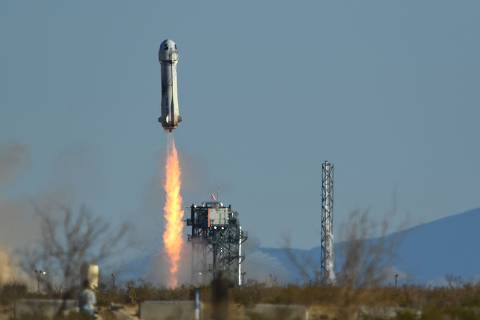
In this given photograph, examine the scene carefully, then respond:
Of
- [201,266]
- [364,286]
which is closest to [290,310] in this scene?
[364,286]

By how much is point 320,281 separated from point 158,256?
5626cm

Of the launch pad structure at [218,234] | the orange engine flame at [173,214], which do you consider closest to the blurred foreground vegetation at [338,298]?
the orange engine flame at [173,214]

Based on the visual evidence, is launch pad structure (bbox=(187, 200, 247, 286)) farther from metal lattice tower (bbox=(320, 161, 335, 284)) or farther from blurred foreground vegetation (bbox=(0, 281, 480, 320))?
blurred foreground vegetation (bbox=(0, 281, 480, 320))

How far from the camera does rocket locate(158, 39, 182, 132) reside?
376 feet

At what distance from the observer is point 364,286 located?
201 ft

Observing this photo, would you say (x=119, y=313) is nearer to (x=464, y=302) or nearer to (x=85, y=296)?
(x=85, y=296)

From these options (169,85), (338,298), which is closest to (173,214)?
(169,85)

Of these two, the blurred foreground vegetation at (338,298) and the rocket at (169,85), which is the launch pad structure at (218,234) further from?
the blurred foreground vegetation at (338,298)

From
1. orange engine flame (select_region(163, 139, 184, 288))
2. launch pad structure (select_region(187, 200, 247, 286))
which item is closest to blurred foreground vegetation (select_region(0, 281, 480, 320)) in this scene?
orange engine flame (select_region(163, 139, 184, 288))

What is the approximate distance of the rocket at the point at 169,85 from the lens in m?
115

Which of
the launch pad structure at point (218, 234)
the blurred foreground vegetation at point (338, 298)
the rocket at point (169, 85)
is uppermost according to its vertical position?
the rocket at point (169, 85)

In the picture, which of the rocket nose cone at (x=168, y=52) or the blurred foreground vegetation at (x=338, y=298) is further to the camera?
the rocket nose cone at (x=168, y=52)

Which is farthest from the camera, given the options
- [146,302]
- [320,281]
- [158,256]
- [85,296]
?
[158,256]

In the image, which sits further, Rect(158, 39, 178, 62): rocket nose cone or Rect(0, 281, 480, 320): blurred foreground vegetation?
Rect(158, 39, 178, 62): rocket nose cone
